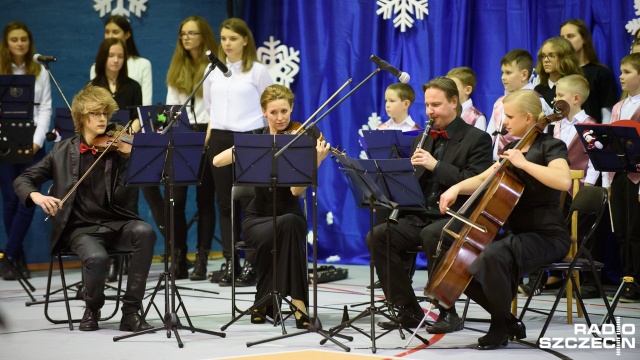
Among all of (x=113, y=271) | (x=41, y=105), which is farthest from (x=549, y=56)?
(x=41, y=105)

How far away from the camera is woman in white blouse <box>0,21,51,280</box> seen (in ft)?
23.4

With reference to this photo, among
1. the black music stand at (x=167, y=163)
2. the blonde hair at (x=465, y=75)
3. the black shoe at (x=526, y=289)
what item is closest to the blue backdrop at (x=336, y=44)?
the blonde hair at (x=465, y=75)

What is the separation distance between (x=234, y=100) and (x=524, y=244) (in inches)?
121

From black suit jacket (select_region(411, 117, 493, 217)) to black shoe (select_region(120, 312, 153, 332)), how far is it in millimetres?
1687

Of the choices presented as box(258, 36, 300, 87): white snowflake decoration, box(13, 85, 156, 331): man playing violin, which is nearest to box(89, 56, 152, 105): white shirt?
box(258, 36, 300, 87): white snowflake decoration

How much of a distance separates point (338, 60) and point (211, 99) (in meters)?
1.54

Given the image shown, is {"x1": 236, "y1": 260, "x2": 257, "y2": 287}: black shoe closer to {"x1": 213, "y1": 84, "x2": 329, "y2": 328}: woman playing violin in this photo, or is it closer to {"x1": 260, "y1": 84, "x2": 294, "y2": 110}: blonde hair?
{"x1": 213, "y1": 84, "x2": 329, "y2": 328}: woman playing violin

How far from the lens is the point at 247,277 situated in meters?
6.81

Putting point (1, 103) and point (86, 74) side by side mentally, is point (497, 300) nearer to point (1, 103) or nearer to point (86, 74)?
point (1, 103)

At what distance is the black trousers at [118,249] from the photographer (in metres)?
4.94

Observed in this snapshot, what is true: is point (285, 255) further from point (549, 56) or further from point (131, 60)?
point (131, 60)

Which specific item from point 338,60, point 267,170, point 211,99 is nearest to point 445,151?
point 267,170

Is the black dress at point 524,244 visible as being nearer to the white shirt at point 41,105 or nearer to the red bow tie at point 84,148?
the red bow tie at point 84,148

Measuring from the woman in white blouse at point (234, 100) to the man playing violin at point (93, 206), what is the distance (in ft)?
5.59
